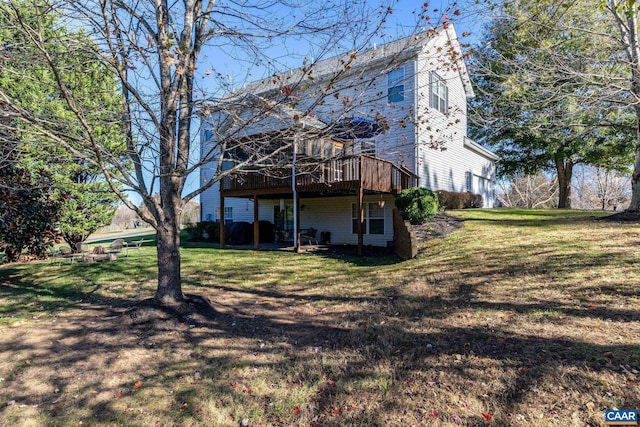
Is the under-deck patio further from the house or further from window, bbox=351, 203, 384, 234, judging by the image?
window, bbox=351, 203, 384, 234

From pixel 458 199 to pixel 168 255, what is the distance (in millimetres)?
15260

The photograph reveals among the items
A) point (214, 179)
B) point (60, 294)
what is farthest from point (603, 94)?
point (60, 294)

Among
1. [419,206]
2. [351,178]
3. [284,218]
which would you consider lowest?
[284,218]

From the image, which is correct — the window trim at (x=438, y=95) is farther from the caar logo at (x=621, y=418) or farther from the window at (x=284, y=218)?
the caar logo at (x=621, y=418)

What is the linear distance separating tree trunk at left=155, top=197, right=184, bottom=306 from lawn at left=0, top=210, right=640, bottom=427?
37 centimetres

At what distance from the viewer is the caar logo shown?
265 centimetres

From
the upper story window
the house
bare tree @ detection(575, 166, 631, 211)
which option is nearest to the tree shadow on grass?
the house

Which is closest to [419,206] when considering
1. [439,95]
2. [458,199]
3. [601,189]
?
[458,199]

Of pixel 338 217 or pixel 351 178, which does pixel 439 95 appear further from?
pixel 338 217

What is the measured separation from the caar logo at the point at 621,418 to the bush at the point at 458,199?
13439 mm

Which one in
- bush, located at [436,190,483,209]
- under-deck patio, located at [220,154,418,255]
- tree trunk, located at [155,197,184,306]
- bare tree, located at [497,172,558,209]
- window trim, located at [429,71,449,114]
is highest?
window trim, located at [429,71,449,114]

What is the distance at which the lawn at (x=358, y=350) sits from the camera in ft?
10.1

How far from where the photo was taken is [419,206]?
11.8 m

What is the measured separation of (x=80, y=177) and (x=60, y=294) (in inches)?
312
